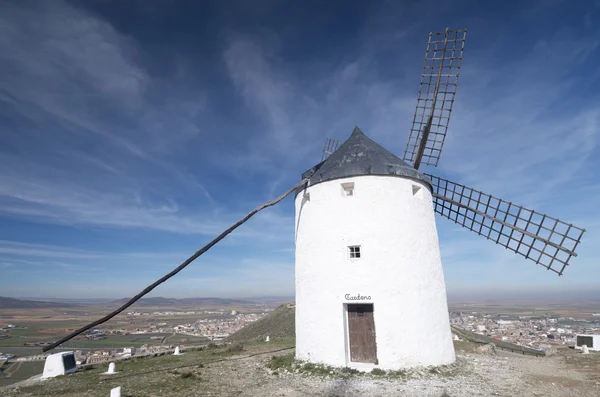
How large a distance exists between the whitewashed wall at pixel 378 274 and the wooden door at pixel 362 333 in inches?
11.5

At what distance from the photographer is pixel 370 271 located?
10367mm

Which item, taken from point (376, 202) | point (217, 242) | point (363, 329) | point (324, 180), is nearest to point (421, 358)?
point (363, 329)

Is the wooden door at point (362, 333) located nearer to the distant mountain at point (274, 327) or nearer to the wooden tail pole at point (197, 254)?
the wooden tail pole at point (197, 254)

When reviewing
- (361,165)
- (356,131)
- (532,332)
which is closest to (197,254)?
(361,165)

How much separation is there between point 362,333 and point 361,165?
5381mm

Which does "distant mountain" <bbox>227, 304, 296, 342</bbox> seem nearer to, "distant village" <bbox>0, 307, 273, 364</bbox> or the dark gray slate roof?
"distant village" <bbox>0, 307, 273, 364</bbox>

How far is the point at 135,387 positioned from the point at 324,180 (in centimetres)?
816

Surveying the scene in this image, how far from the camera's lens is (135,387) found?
8.81 metres

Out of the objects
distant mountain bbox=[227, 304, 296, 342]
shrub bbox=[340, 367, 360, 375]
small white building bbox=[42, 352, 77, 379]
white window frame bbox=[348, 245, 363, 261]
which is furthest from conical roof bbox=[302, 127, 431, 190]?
distant mountain bbox=[227, 304, 296, 342]

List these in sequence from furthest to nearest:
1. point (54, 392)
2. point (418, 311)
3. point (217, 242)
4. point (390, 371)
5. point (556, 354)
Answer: point (556, 354), point (217, 242), point (418, 311), point (390, 371), point (54, 392)

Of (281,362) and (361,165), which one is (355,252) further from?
(281,362)

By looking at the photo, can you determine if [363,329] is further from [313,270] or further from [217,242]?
[217,242]

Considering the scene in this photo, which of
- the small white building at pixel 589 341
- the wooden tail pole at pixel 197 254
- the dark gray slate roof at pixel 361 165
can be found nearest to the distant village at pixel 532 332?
the small white building at pixel 589 341

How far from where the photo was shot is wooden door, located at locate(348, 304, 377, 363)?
33.4 ft
